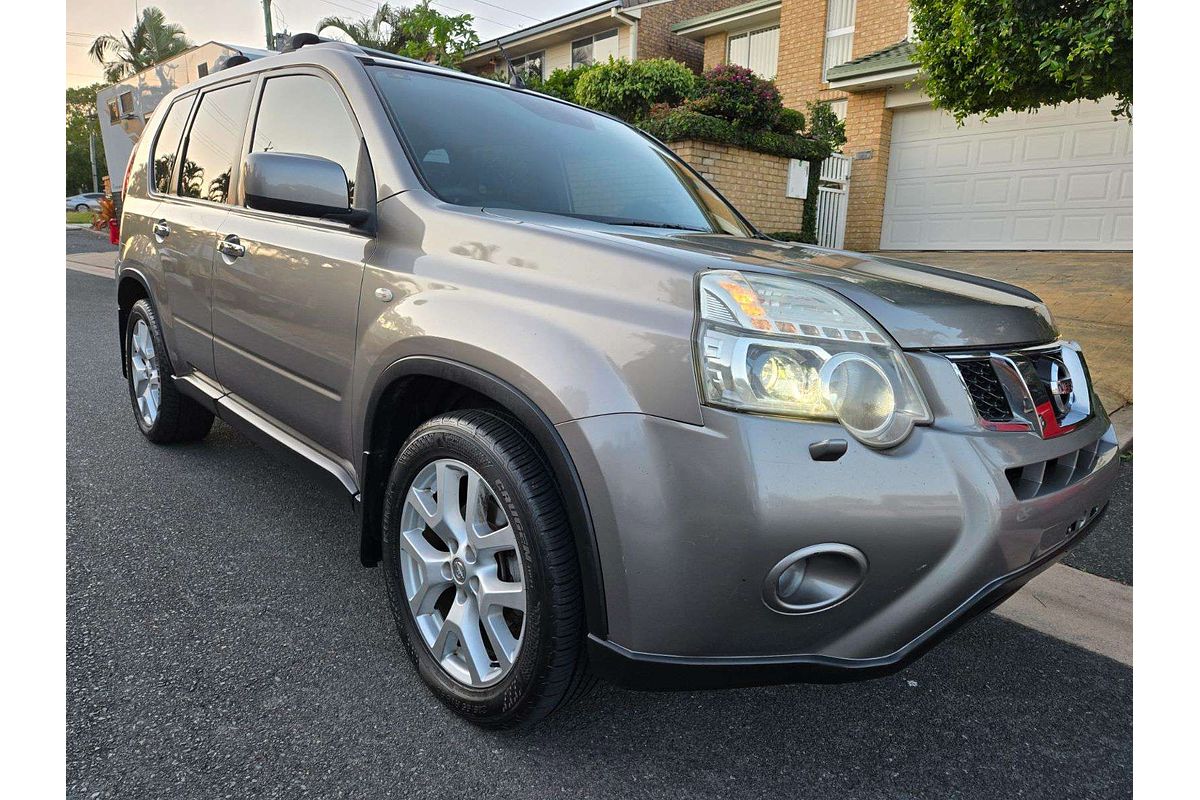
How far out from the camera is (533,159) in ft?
8.79

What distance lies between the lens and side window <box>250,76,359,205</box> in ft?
8.29

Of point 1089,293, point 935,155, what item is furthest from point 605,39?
point 1089,293

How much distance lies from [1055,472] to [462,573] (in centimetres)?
139

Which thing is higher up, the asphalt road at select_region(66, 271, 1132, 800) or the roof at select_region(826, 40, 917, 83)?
the roof at select_region(826, 40, 917, 83)

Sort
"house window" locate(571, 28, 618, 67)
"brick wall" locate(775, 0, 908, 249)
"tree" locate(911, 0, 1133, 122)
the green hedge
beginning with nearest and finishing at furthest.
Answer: "tree" locate(911, 0, 1133, 122)
the green hedge
"brick wall" locate(775, 0, 908, 249)
"house window" locate(571, 28, 618, 67)

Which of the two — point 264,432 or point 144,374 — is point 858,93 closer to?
point 144,374

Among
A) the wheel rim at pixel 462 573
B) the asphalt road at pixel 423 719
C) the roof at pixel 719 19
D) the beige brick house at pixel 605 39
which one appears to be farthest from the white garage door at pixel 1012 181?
the wheel rim at pixel 462 573

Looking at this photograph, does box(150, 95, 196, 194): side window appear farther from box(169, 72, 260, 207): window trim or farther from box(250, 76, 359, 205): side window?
box(250, 76, 359, 205): side window

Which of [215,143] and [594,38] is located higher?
[594,38]

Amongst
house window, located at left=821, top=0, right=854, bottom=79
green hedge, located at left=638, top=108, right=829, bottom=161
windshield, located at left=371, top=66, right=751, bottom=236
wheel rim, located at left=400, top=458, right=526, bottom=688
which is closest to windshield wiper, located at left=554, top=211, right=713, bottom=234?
windshield, located at left=371, top=66, right=751, bottom=236

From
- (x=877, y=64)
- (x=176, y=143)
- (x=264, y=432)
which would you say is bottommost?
(x=264, y=432)

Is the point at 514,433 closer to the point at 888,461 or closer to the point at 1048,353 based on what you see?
the point at 888,461

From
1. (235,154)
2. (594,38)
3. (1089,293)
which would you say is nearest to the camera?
(235,154)

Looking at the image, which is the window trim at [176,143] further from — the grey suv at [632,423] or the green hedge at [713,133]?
the green hedge at [713,133]
